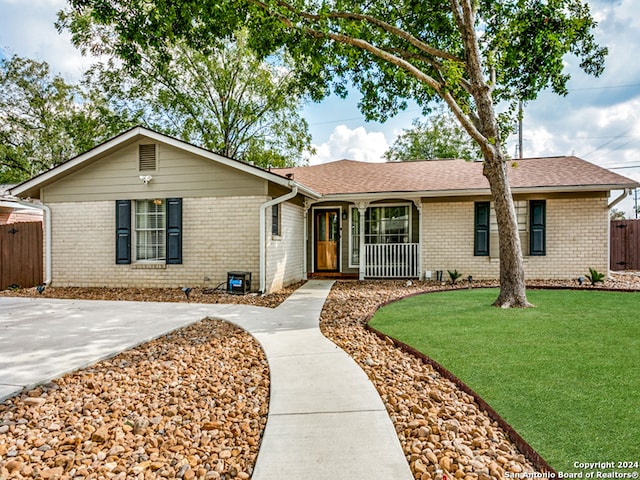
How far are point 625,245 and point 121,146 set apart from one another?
17.0 meters

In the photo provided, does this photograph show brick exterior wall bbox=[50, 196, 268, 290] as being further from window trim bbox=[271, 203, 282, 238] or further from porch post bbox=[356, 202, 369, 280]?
porch post bbox=[356, 202, 369, 280]

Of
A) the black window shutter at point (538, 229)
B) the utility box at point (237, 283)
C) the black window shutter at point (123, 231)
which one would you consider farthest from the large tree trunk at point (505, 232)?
the black window shutter at point (123, 231)

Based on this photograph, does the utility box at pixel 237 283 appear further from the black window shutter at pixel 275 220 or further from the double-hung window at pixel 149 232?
the double-hung window at pixel 149 232

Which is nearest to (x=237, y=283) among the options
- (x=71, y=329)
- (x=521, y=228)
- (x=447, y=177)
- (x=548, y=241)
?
(x=71, y=329)

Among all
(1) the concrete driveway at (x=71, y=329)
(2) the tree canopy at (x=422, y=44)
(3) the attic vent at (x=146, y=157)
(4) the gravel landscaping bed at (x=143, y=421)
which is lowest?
(4) the gravel landscaping bed at (x=143, y=421)

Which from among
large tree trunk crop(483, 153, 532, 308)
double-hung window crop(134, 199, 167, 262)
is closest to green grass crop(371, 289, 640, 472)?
large tree trunk crop(483, 153, 532, 308)

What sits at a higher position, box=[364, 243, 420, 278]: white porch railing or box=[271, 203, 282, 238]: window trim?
box=[271, 203, 282, 238]: window trim

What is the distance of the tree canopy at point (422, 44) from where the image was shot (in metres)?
7.02

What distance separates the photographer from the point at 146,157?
945cm

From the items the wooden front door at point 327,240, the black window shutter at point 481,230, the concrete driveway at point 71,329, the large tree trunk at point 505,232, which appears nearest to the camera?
the concrete driveway at point 71,329

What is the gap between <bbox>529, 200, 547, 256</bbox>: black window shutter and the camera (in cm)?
1043

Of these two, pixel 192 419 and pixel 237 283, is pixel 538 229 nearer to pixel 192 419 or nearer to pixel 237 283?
pixel 237 283

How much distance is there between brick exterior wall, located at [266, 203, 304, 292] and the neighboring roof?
924 mm

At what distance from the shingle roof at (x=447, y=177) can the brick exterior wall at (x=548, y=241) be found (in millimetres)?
605
